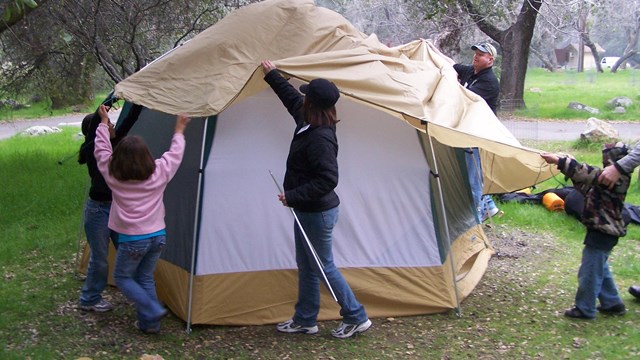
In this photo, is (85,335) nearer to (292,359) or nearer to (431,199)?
(292,359)

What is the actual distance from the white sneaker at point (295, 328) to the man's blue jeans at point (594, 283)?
184cm

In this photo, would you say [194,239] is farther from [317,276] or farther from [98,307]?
[98,307]

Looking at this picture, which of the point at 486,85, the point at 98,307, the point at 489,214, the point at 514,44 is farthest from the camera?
the point at 514,44

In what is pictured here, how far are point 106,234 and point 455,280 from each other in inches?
97.1

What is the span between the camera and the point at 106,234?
485 centimetres

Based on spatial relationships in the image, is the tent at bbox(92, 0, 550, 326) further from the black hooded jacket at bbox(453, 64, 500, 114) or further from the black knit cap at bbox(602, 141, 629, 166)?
the black hooded jacket at bbox(453, 64, 500, 114)

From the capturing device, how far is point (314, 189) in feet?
13.3

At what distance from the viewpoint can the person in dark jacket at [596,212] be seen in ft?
14.7

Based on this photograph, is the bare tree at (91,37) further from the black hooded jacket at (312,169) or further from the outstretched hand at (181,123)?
the black hooded jacket at (312,169)

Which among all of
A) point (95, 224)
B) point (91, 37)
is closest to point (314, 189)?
point (95, 224)

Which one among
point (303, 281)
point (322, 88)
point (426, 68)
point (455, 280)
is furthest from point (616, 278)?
point (322, 88)

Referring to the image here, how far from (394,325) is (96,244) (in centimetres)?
213

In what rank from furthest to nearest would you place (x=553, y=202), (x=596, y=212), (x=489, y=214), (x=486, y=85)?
(x=553, y=202) < (x=489, y=214) < (x=486, y=85) < (x=596, y=212)

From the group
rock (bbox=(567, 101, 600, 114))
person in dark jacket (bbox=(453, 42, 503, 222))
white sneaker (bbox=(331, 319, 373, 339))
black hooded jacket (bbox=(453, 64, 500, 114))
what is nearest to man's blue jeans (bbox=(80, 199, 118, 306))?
white sneaker (bbox=(331, 319, 373, 339))
